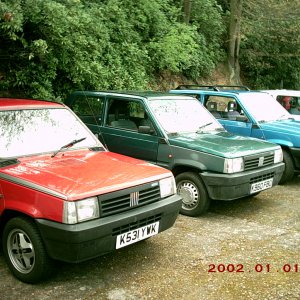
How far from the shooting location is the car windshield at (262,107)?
7775mm

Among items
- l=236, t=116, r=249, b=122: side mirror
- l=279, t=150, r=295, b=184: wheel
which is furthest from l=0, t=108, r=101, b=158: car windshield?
l=279, t=150, r=295, b=184: wheel

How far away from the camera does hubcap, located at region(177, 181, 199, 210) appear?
218 inches

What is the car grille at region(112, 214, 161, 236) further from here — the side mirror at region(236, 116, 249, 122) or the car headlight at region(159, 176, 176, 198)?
the side mirror at region(236, 116, 249, 122)

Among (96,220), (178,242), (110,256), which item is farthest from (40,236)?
(178,242)

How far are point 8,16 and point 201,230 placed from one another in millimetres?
5077

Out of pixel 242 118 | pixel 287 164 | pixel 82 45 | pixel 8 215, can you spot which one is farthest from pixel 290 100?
pixel 8 215

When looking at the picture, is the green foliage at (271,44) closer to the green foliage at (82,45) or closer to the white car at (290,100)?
the green foliage at (82,45)

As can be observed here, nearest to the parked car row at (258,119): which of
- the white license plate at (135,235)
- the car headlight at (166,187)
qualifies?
the car headlight at (166,187)

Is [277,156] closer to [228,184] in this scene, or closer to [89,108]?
[228,184]

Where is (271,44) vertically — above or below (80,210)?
above

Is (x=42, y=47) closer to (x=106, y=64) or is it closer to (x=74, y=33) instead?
(x=74, y=33)

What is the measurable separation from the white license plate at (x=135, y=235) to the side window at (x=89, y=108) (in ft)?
9.93

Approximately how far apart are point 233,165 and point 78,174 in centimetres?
239

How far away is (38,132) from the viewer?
4.42 metres
